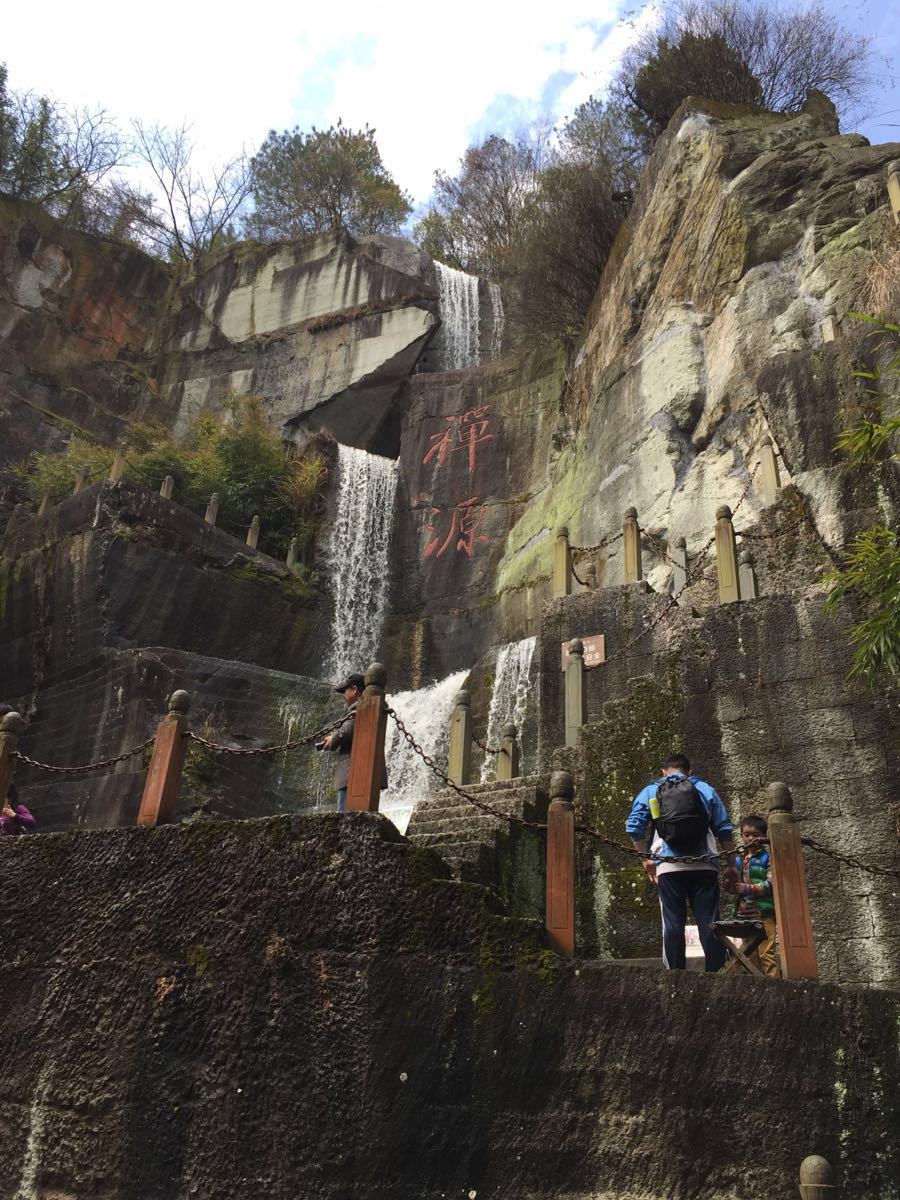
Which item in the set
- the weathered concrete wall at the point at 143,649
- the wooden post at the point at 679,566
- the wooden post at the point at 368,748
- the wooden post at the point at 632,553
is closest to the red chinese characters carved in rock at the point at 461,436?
the weathered concrete wall at the point at 143,649

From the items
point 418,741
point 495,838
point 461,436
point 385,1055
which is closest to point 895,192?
point 418,741

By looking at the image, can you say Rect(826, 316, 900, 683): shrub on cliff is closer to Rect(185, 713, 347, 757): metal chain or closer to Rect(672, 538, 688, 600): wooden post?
Rect(185, 713, 347, 757): metal chain

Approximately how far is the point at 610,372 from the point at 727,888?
41.0 feet

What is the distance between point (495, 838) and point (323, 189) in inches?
1271

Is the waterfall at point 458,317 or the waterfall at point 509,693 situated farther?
the waterfall at point 458,317

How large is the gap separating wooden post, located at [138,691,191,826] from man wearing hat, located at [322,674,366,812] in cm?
106

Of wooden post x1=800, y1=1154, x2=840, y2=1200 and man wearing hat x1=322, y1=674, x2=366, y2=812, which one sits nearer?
wooden post x1=800, y1=1154, x2=840, y2=1200

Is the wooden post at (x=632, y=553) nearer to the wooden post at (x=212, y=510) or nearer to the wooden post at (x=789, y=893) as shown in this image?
the wooden post at (x=789, y=893)

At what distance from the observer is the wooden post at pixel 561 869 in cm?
593

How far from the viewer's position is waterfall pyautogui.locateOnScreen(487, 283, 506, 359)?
29.3m

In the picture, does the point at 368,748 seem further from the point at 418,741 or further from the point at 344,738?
the point at 418,741

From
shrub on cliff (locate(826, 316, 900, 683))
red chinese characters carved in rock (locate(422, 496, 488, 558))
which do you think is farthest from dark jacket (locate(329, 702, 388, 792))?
red chinese characters carved in rock (locate(422, 496, 488, 558))

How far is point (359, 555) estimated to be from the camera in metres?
23.5

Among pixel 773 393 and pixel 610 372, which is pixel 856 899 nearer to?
pixel 773 393
